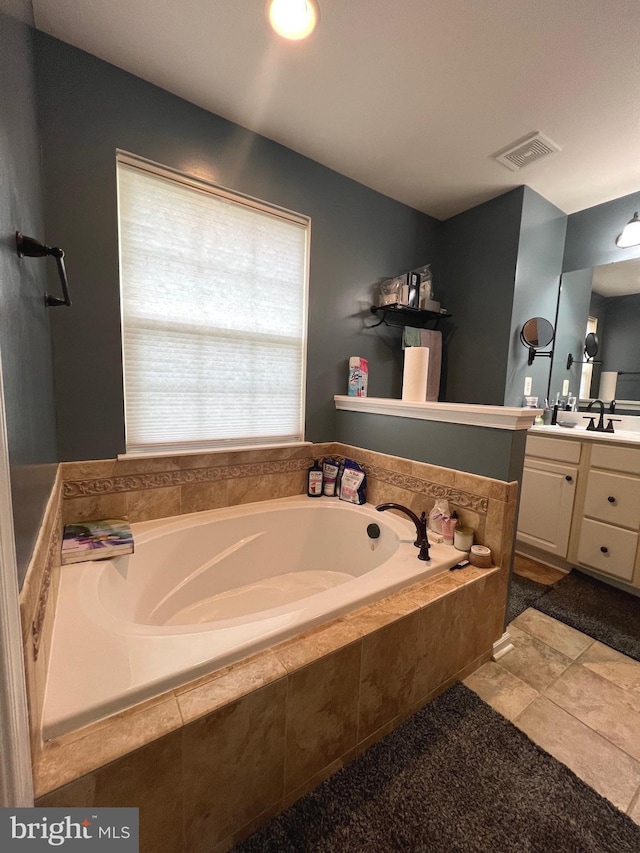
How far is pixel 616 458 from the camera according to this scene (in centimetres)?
190

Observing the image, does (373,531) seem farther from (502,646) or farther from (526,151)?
(526,151)

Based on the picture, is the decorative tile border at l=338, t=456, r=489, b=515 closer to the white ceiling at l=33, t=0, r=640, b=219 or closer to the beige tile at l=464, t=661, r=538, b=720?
the beige tile at l=464, t=661, r=538, b=720

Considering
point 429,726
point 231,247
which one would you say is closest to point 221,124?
point 231,247

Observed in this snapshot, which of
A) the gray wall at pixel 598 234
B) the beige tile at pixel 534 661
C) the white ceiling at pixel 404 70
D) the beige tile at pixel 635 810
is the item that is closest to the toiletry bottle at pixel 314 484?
the beige tile at pixel 534 661

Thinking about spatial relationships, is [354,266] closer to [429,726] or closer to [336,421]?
[336,421]

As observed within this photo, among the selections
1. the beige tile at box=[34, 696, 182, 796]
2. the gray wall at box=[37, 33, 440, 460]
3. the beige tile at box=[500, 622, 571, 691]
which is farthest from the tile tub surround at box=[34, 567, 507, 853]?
the gray wall at box=[37, 33, 440, 460]

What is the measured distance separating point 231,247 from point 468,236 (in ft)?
5.68

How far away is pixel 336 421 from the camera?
7.48ft

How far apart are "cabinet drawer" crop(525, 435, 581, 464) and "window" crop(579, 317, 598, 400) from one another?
2.12 feet

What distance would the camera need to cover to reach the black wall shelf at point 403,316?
2.30 metres

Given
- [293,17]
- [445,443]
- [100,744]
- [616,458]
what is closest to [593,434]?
[616,458]

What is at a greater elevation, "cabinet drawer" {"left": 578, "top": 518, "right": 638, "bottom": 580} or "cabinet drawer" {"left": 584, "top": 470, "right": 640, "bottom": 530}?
"cabinet drawer" {"left": 584, "top": 470, "right": 640, "bottom": 530}

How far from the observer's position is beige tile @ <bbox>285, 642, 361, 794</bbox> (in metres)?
0.89

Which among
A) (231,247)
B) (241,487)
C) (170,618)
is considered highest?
(231,247)
